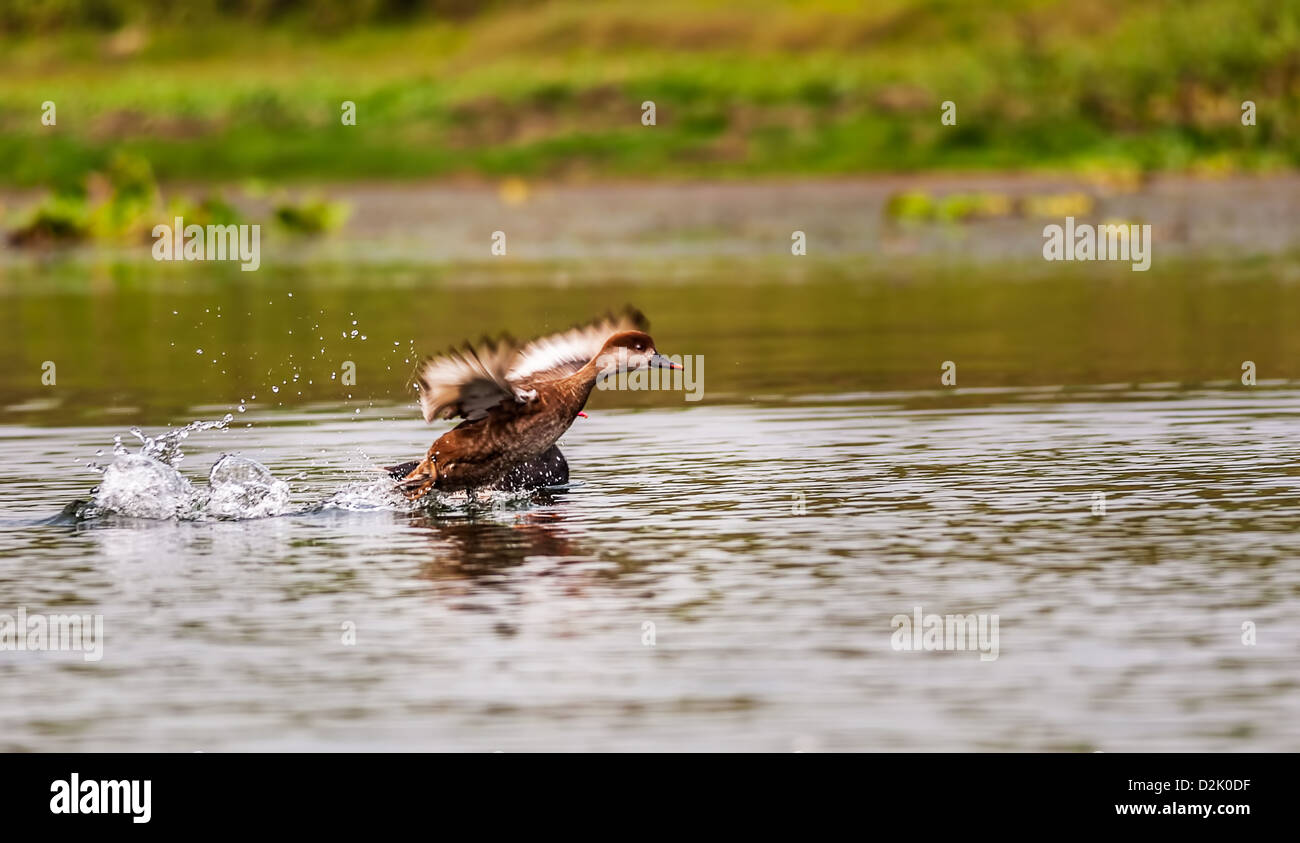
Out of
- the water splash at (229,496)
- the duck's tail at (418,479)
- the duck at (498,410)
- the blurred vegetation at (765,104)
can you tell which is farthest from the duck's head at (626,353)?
the blurred vegetation at (765,104)

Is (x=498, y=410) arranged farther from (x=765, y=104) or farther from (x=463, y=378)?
(x=765, y=104)

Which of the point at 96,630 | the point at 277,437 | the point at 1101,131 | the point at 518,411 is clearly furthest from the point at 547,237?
the point at 96,630

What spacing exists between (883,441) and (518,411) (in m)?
3.24

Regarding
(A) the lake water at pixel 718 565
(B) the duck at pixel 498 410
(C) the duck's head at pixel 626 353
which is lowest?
(A) the lake water at pixel 718 565

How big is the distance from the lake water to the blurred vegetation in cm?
3244

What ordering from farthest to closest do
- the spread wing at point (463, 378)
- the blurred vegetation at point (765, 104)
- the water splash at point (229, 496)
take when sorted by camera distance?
1. the blurred vegetation at point (765, 104)
2. the water splash at point (229, 496)
3. the spread wing at point (463, 378)

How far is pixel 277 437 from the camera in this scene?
18.0m

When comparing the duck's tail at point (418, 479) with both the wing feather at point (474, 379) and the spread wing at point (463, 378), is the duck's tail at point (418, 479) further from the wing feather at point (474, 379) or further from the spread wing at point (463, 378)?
the spread wing at point (463, 378)

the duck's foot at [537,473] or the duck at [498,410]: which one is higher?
the duck at [498,410]

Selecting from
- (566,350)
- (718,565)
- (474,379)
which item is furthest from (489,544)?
(566,350)

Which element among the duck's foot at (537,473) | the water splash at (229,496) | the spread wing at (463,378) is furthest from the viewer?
the duck's foot at (537,473)

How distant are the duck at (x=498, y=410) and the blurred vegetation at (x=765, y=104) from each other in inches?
1494

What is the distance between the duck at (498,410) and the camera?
13969 millimetres
